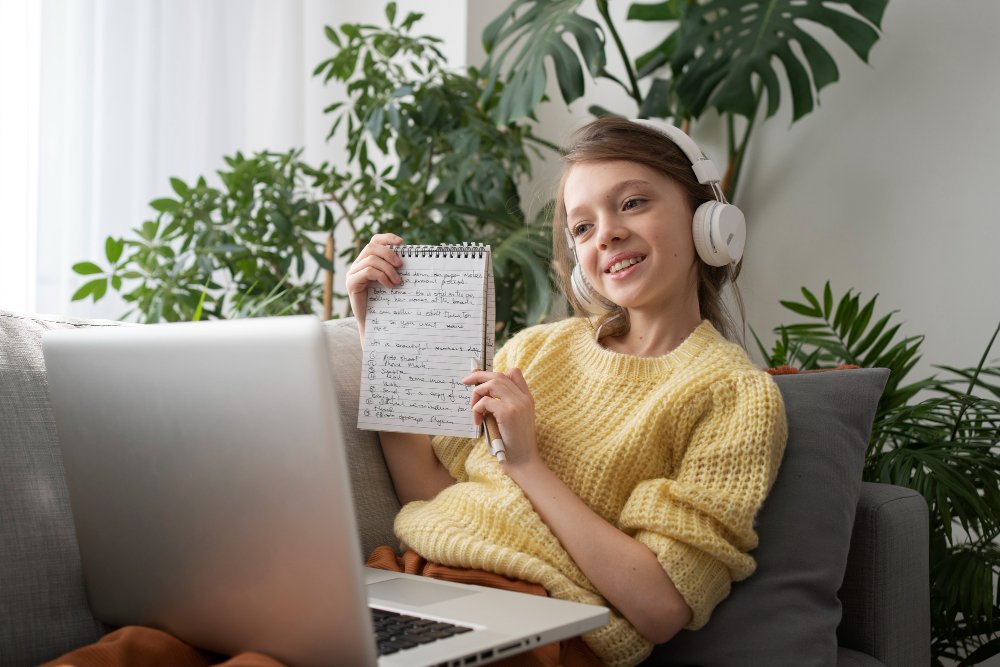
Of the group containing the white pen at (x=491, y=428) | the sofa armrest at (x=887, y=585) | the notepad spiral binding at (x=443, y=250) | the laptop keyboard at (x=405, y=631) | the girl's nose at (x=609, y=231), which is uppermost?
the girl's nose at (x=609, y=231)

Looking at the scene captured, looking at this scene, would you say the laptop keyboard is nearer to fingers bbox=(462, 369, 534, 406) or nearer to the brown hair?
fingers bbox=(462, 369, 534, 406)

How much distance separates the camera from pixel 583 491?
1.19m

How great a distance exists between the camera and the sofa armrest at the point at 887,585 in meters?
1.18

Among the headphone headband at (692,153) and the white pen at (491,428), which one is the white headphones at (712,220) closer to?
the headphone headband at (692,153)

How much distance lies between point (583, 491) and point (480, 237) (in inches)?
50.5

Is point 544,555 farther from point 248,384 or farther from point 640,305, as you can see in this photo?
point 248,384

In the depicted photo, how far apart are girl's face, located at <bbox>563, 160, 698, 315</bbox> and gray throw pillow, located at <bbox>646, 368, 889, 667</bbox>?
0.79ft

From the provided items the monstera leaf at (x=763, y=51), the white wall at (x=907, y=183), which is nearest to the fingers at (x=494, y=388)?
the monstera leaf at (x=763, y=51)

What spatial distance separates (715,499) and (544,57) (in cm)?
141

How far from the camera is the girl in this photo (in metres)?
1.07

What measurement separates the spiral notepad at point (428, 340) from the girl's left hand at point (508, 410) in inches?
1.3

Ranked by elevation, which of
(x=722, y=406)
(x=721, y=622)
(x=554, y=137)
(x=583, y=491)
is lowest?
(x=721, y=622)

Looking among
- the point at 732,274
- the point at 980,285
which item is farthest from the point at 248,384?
the point at 980,285

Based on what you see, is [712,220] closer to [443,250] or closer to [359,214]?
[443,250]
